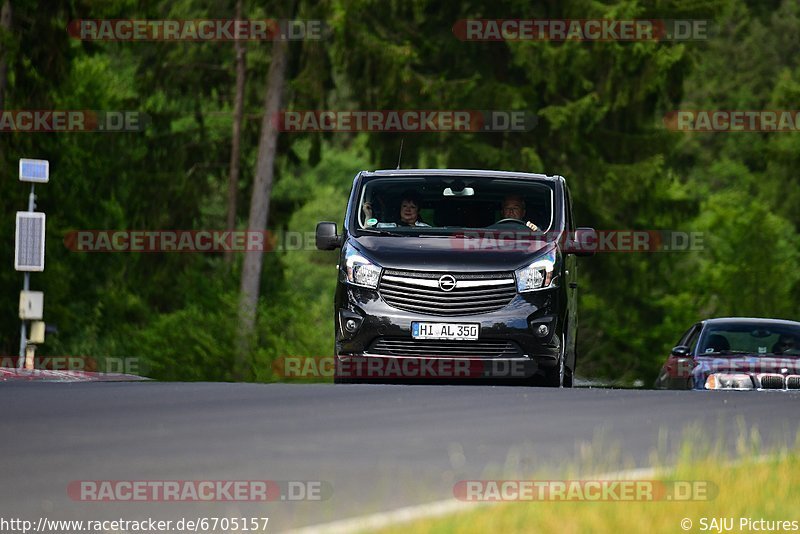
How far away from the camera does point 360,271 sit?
1762 centimetres

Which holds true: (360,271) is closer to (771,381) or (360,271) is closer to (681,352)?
(771,381)

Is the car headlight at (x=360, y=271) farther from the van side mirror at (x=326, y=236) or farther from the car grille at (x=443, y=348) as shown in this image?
the van side mirror at (x=326, y=236)

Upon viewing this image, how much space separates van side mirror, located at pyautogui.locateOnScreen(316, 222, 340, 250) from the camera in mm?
18469

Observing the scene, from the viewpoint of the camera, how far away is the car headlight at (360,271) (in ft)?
57.6

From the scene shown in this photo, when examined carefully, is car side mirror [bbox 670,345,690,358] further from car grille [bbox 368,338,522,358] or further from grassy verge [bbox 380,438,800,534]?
grassy verge [bbox 380,438,800,534]

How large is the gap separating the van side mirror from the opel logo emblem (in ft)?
4.70

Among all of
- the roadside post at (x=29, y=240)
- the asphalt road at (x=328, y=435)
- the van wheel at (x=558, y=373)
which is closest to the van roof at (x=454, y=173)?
the van wheel at (x=558, y=373)

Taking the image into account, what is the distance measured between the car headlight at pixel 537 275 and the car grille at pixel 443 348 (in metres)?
0.58

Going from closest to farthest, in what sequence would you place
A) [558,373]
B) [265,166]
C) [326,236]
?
[558,373]
[326,236]
[265,166]

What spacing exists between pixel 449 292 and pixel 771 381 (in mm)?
5350

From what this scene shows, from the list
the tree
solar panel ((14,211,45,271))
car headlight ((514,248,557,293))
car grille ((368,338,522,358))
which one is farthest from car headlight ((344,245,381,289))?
the tree

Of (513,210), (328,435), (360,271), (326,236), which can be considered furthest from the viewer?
(513,210)

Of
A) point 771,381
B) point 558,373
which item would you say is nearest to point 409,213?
point 558,373

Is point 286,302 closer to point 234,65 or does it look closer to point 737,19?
point 234,65
